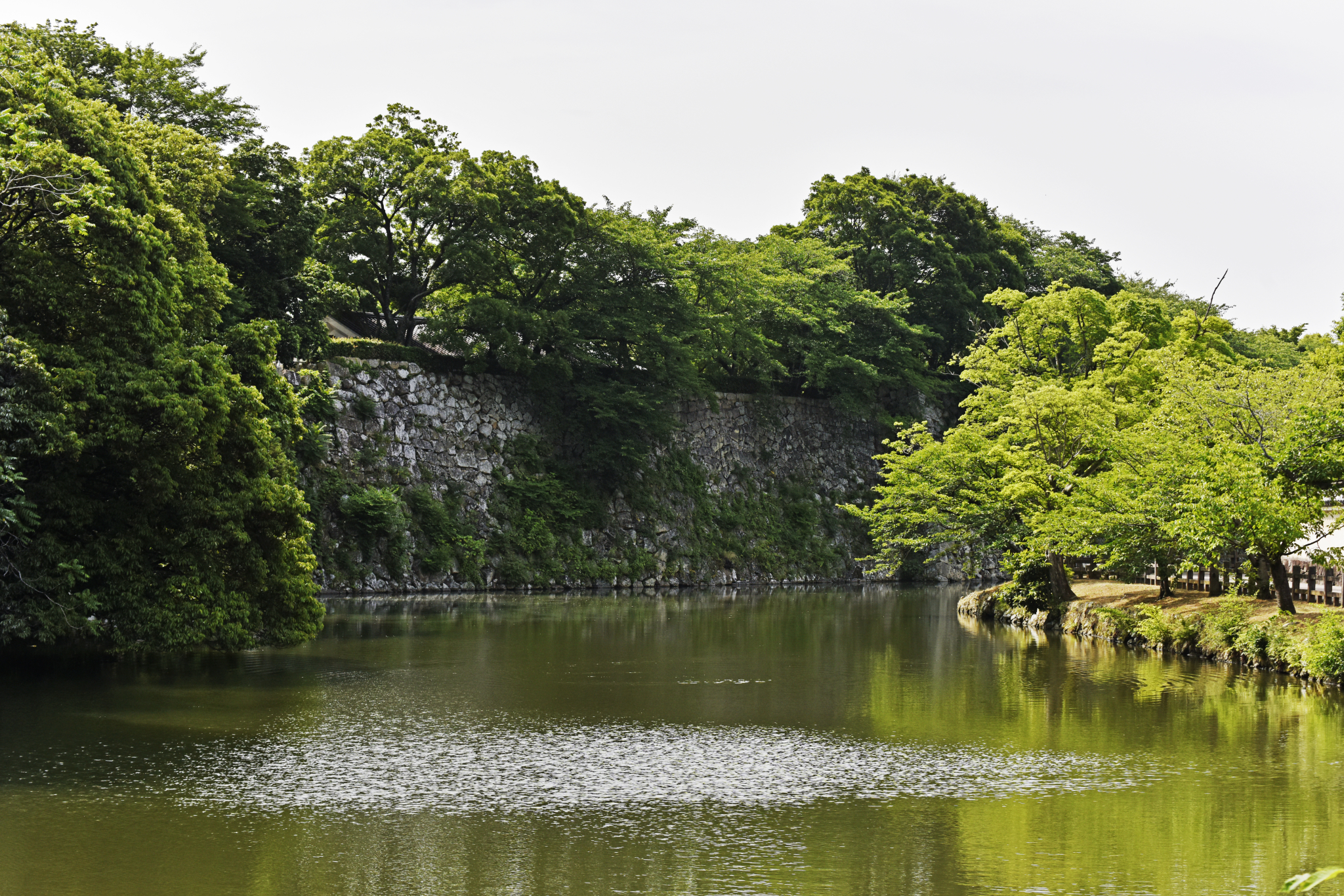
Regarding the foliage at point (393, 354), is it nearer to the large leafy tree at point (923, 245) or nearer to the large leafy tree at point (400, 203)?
the large leafy tree at point (400, 203)

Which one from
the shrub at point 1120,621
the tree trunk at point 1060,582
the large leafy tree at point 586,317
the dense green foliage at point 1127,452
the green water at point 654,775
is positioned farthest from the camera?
the large leafy tree at point 586,317

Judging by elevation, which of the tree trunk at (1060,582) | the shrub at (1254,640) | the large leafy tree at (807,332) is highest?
the large leafy tree at (807,332)

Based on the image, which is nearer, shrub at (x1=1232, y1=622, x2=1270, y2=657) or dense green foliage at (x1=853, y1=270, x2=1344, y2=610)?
dense green foliage at (x1=853, y1=270, x2=1344, y2=610)

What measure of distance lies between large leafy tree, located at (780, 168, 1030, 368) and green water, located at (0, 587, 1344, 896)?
32361 millimetres

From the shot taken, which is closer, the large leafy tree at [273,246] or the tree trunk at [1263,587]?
the tree trunk at [1263,587]

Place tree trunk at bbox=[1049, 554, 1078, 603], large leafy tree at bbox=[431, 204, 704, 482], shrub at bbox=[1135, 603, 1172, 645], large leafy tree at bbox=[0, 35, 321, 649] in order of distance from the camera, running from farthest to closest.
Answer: large leafy tree at bbox=[431, 204, 704, 482], tree trunk at bbox=[1049, 554, 1078, 603], shrub at bbox=[1135, 603, 1172, 645], large leafy tree at bbox=[0, 35, 321, 649]

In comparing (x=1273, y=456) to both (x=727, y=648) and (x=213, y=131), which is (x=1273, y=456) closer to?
(x=727, y=648)

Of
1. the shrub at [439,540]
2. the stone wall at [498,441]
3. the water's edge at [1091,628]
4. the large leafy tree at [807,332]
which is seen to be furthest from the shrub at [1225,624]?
the large leafy tree at [807,332]

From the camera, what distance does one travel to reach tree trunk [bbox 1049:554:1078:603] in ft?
97.8

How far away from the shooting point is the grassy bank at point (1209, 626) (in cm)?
1903

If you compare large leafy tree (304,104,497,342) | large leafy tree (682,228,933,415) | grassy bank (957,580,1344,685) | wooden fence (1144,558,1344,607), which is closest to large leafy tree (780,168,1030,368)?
large leafy tree (682,228,933,415)

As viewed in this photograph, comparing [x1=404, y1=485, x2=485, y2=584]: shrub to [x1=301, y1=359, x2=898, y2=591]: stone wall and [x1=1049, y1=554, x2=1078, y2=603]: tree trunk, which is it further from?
[x1=1049, y1=554, x2=1078, y2=603]: tree trunk

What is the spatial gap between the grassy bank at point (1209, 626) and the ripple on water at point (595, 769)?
7.78 m

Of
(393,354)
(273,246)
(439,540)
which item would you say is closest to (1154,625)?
(439,540)
